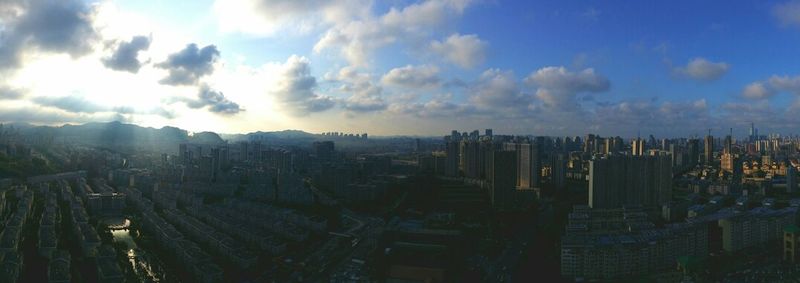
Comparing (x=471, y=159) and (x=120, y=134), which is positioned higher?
(x=120, y=134)

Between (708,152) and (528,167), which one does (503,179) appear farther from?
(708,152)

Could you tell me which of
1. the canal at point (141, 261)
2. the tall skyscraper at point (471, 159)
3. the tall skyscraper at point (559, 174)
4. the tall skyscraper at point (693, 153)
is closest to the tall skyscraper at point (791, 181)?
the tall skyscraper at point (559, 174)

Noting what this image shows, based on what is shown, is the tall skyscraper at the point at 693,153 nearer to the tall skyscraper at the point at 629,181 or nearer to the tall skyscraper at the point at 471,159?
the tall skyscraper at the point at 471,159

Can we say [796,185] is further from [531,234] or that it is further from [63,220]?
[63,220]

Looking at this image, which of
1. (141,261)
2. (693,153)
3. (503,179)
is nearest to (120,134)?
(503,179)

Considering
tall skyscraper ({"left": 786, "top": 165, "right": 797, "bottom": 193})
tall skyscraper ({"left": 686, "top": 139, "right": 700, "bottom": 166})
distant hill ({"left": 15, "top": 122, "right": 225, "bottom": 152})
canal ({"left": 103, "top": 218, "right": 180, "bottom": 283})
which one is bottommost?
canal ({"left": 103, "top": 218, "right": 180, "bottom": 283})

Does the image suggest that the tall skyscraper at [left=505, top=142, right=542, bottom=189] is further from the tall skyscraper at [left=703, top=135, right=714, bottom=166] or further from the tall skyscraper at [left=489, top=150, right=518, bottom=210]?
the tall skyscraper at [left=703, top=135, right=714, bottom=166]

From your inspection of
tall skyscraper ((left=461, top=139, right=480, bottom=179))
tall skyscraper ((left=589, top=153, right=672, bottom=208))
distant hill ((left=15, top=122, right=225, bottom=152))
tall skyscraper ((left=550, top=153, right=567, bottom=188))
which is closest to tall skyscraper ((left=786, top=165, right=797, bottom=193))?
tall skyscraper ((left=589, top=153, right=672, bottom=208))

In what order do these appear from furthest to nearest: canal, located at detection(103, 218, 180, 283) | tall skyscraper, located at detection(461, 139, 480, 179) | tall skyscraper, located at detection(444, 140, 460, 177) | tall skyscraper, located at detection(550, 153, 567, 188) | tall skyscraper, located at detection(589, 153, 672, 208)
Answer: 1. tall skyscraper, located at detection(444, 140, 460, 177)
2. tall skyscraper, located at detection(461, 139, 480, 179)
3. tall skyscraper, located at detection(550, 153, 567, 188)
4. tall skyscraper, located at detection(589, 153, 672, 208)
5. canal, located at detection(103, 218, 180, 283)

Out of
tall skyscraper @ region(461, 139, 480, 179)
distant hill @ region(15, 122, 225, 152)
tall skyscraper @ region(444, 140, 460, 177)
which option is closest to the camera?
tall skyscraper @ region(461, 139, 480, 179)
